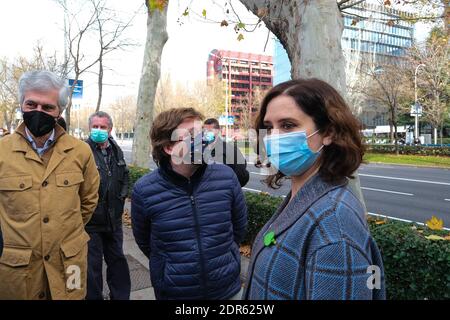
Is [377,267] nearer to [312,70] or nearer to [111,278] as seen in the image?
[312,70]

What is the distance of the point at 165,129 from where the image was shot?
8.07ft

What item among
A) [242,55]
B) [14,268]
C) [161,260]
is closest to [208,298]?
[161,260]

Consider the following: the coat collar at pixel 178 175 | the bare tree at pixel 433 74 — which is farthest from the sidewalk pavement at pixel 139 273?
the bare tree at pixel 433 74

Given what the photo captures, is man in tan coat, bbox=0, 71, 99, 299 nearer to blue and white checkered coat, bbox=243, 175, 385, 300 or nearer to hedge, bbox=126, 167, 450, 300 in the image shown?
blue and white checkered coat, bbox=243, 175, 385, 300

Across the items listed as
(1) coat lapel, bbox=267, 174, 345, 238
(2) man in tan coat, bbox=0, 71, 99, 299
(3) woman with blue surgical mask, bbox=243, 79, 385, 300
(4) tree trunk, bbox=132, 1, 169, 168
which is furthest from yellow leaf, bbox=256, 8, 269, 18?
(4) tree trunk, bbox=132, 1, 169, 168

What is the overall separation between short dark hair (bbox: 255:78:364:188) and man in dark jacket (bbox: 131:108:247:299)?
1.07 metres

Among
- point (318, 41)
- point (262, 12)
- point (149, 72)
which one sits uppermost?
point (149, 72)

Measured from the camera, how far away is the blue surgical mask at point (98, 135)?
3873 mm

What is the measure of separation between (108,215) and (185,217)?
1726 millimetres

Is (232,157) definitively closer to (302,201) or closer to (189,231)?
(189,231)

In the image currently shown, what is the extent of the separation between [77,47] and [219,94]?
38.7m

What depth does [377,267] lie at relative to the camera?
1281mm

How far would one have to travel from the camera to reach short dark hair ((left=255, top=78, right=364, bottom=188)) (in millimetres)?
1370

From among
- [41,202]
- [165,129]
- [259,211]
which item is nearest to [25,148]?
[41,202]
